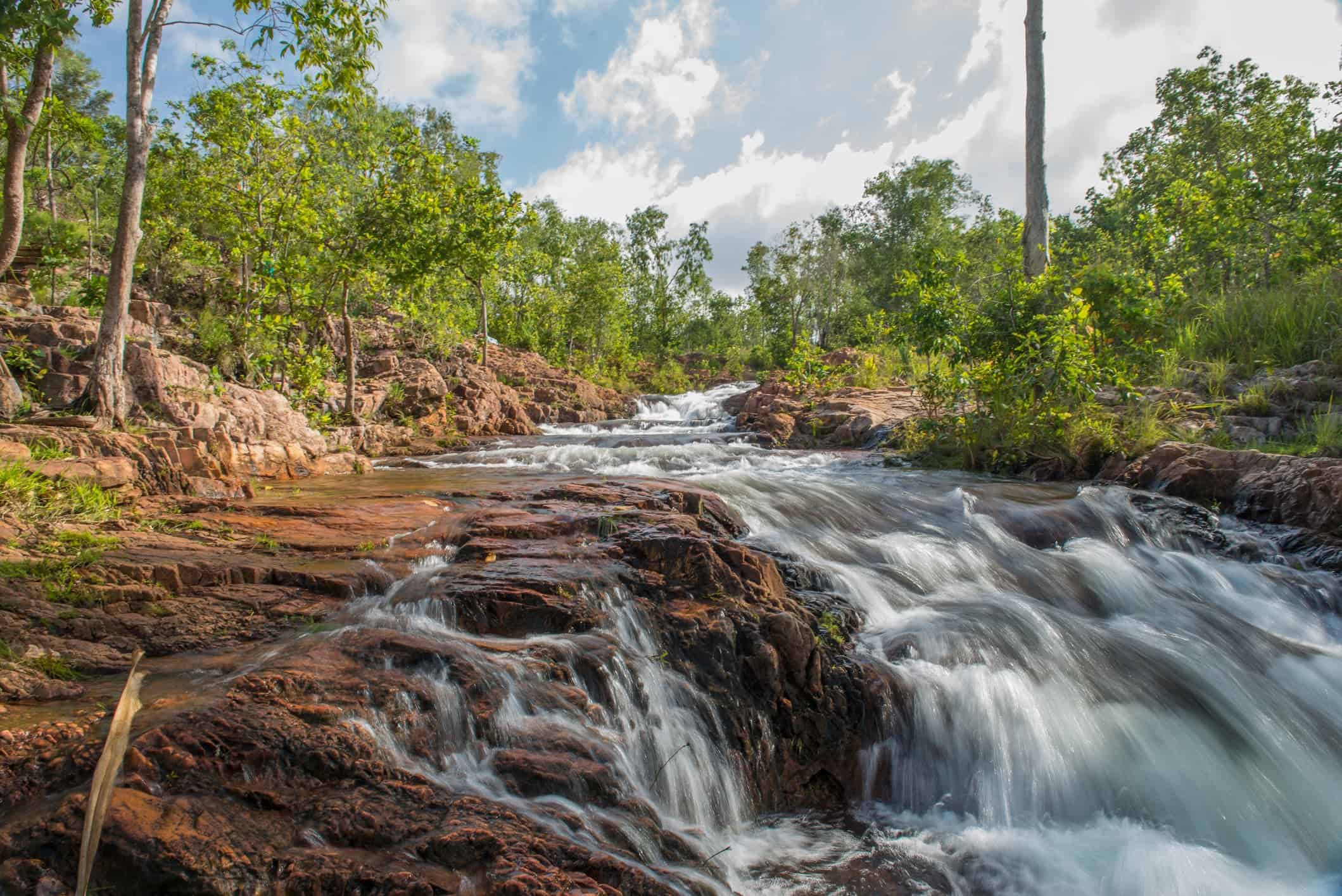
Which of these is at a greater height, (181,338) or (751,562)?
(181,338)

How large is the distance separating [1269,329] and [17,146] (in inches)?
659

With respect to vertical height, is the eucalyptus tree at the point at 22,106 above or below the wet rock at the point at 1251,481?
above

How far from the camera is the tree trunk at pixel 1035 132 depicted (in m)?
10.4

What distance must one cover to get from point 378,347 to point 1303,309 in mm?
21544

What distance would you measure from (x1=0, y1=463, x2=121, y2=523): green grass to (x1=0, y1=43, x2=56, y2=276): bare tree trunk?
333cm

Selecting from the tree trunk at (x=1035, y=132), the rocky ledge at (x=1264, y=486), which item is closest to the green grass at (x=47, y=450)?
the rocky ledge at (x=1264, y=486)

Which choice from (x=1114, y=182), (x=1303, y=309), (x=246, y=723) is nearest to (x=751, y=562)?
(x=246, y=723)

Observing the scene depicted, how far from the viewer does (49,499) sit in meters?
4.65

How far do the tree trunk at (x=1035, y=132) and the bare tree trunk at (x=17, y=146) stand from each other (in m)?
12.4

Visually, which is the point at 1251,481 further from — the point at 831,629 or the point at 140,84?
the point at 140,84

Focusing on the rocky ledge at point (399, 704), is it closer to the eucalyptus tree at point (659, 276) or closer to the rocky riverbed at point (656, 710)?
the rocky riverbed at point (656, 710)

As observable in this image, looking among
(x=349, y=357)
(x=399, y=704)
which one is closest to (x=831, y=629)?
(x=399, y=704)

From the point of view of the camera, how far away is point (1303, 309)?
34.6 feet

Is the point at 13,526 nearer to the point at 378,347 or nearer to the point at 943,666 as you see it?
the point at 943,666
